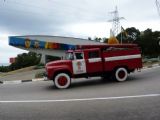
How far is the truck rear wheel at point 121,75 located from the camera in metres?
18.5

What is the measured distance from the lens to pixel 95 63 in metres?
18.0

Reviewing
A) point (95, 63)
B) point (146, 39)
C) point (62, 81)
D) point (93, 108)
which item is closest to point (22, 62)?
point (146, 39)

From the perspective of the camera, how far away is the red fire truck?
58.0ft

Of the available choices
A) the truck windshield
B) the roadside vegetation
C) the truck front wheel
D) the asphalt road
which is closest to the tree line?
the roadside vegetation

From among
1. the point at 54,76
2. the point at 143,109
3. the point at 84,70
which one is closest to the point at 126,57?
the point at 84,70

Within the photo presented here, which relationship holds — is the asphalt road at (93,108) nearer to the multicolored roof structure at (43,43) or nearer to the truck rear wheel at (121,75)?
the truck rear wheel at (121,75)

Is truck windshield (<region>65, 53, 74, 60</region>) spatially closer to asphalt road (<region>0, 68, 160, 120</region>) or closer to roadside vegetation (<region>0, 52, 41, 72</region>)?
asphalt road (<region>0, 68, 160, 120</region>)

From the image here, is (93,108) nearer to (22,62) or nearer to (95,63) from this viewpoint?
(95,63)

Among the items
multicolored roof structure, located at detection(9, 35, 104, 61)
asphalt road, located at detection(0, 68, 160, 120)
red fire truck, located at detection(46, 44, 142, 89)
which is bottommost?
asphalt road, located at detection(0, 68, 160, 120)

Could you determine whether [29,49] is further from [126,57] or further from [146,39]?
[126,57]

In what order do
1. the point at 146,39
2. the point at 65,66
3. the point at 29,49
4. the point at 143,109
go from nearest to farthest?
1. the point at 143,109
2. the point at 65,66
3. the point at 29,49
4. the point at 146,39

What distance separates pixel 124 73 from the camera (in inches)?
730

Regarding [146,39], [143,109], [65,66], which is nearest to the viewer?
[143,109]

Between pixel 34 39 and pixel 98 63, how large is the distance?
51714mm
